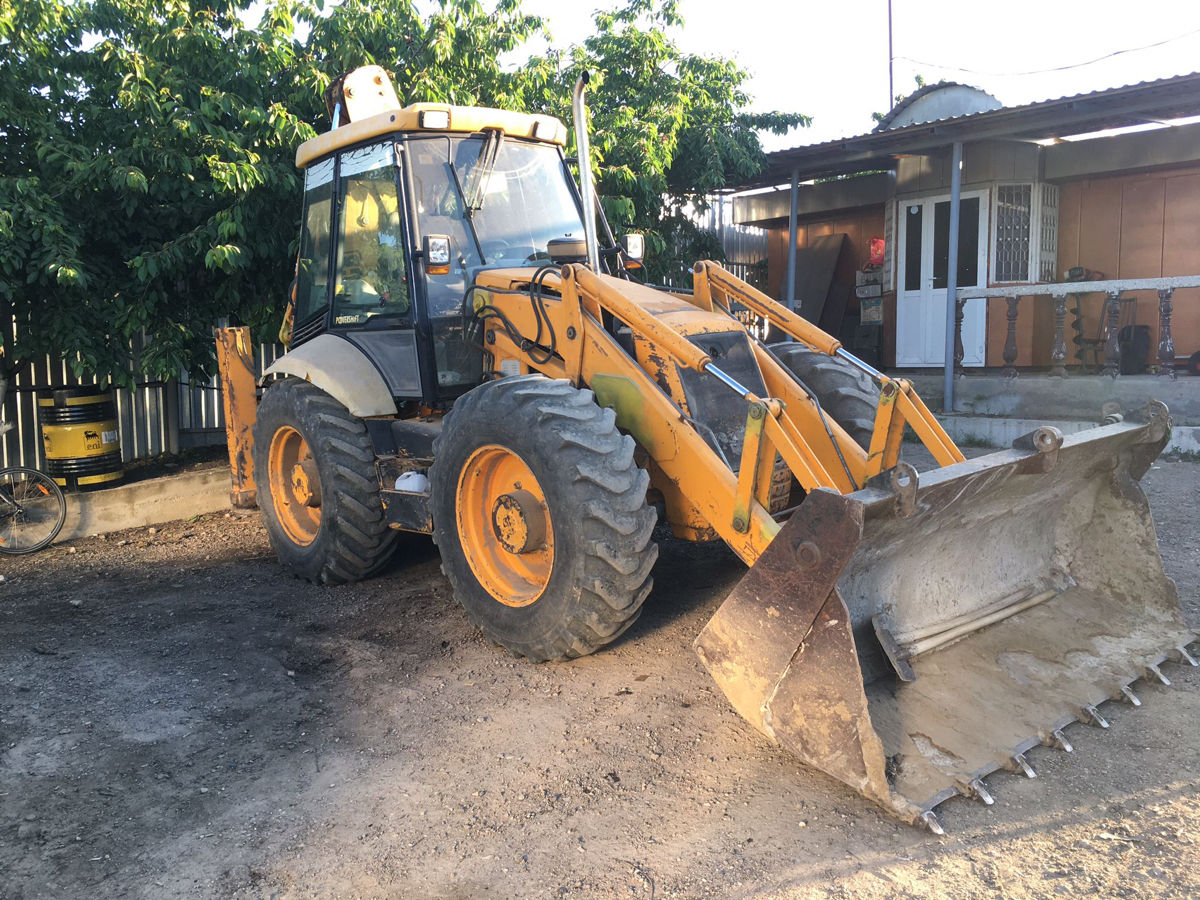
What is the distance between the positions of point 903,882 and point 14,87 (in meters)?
7.78

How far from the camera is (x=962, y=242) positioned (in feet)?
39.6

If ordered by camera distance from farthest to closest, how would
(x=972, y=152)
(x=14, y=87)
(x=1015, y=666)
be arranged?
(x=972, y=152) < (x=14, y=87) < (x=1015, y=666)

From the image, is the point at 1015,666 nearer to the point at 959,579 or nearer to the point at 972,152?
the point at 959,579

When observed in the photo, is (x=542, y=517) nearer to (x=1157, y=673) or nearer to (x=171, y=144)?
(x=1157, y=673)

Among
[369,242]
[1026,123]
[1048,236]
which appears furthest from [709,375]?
[1048,236]

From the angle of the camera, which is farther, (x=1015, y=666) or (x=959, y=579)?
(x=959, y=579)

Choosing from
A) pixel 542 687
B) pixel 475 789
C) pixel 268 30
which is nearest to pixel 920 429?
pixel 542 687

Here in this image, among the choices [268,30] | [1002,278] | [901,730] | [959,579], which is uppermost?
[268,30]

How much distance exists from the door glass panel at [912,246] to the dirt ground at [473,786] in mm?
8309

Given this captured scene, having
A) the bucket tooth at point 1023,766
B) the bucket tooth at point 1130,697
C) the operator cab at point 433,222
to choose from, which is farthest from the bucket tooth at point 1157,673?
the operator cab at point 433,222

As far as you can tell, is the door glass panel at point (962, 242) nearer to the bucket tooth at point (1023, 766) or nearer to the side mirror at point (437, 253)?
the side mirror at point (437, 253)

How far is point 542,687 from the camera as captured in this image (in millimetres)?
4031

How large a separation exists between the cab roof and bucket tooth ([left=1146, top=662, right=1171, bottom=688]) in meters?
4.10

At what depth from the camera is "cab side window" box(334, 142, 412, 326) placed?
17.0 ft
